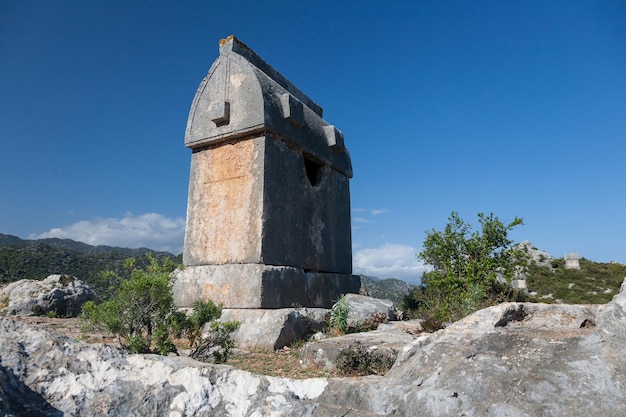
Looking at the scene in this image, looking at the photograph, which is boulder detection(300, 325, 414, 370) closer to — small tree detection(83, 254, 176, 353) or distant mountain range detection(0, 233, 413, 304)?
small tree detection(83, 254, 176, 353)

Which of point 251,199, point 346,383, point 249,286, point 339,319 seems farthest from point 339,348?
point 346,383

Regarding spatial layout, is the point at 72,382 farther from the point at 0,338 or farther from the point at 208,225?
the point at 208,225

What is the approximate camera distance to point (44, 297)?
8.74 meters

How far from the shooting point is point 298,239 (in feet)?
21.7

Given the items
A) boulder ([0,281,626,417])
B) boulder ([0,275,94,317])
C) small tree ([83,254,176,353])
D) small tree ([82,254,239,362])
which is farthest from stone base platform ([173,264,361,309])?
boulder ([0,275,94,317])

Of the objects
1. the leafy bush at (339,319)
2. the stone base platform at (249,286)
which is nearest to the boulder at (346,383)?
the stone base platform at (249,286)

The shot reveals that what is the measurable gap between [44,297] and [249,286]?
18.8ft

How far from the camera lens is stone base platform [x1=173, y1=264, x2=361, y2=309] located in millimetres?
5641

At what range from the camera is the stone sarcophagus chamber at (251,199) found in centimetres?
592

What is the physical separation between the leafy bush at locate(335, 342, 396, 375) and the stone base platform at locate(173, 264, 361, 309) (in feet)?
5.53

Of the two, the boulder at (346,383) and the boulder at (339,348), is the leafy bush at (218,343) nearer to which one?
the boulder at (339,348)

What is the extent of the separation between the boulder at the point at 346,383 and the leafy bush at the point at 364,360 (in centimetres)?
231

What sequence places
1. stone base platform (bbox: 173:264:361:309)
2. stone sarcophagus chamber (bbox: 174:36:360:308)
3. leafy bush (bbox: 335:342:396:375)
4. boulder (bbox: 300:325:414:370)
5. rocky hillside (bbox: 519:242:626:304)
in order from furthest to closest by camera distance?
rocky hillside (bbox: 519:242:626:304), stone sarcophagus chamber (bbox: 174:36:360:308), stone base platform (bbox: 173:264:361:309), boulder (bbox: 300:325:414:370), leafy bush (bbox: 335:342:396:375)

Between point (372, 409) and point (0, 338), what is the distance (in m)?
1.52
